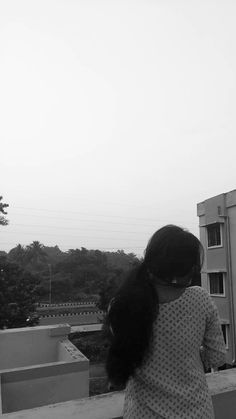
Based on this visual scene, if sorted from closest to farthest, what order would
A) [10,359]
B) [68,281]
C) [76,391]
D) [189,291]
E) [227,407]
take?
[189,291] → [227,407] → [76,391] → [10,359] → [68,281]

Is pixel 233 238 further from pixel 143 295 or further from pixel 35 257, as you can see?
pixel 35 257

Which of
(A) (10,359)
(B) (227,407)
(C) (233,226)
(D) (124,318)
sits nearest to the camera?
(D) (124,318)

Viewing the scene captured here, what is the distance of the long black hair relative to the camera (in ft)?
3.36

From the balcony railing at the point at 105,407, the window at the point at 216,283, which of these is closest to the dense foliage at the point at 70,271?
the window at the point at 216,283

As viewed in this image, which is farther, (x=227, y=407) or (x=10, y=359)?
(x=10, y=359)

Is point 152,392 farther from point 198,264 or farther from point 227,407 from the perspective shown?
point 227,407

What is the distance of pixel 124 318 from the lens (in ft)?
3.38

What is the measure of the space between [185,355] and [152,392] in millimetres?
139

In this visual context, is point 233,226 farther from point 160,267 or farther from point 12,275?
point 160,267

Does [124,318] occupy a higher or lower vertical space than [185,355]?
higher

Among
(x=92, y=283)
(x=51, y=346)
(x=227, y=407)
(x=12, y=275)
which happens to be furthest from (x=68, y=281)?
(x=227, y=407)

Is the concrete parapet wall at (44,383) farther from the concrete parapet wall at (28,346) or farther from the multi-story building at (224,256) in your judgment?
the multi-story building at (224,256)

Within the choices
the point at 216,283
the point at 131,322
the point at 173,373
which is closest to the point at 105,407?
the point at 173,373

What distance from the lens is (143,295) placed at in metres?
1.03
